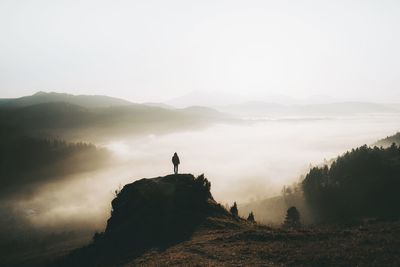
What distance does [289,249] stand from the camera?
30.4m

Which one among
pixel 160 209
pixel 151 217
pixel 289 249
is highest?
pixel 160 209

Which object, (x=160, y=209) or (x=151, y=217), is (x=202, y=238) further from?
(x=160, y=209)

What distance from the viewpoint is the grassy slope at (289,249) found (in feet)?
87.1

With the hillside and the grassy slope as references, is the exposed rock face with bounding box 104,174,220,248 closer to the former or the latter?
the hillside

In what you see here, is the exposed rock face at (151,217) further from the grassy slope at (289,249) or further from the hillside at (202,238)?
the grassy slope at (289,249)

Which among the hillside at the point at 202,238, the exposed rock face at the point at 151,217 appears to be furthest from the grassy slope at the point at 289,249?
the exposed rock face at the point at 151,217

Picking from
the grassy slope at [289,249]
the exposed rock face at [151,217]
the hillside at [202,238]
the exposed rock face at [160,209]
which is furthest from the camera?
the exposed rock face at [160,209]

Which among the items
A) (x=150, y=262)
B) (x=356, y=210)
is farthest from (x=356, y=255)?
(x=356, y=210)

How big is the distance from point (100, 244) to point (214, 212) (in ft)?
54.6

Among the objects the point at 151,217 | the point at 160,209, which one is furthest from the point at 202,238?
the point at 160,209

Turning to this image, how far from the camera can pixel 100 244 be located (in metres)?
49.2

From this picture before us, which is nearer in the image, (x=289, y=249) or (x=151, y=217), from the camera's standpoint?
(x=289, y=249)

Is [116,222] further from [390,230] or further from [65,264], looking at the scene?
[390,230]

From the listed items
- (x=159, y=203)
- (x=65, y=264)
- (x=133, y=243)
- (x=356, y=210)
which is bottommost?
(x=356, y=210)
